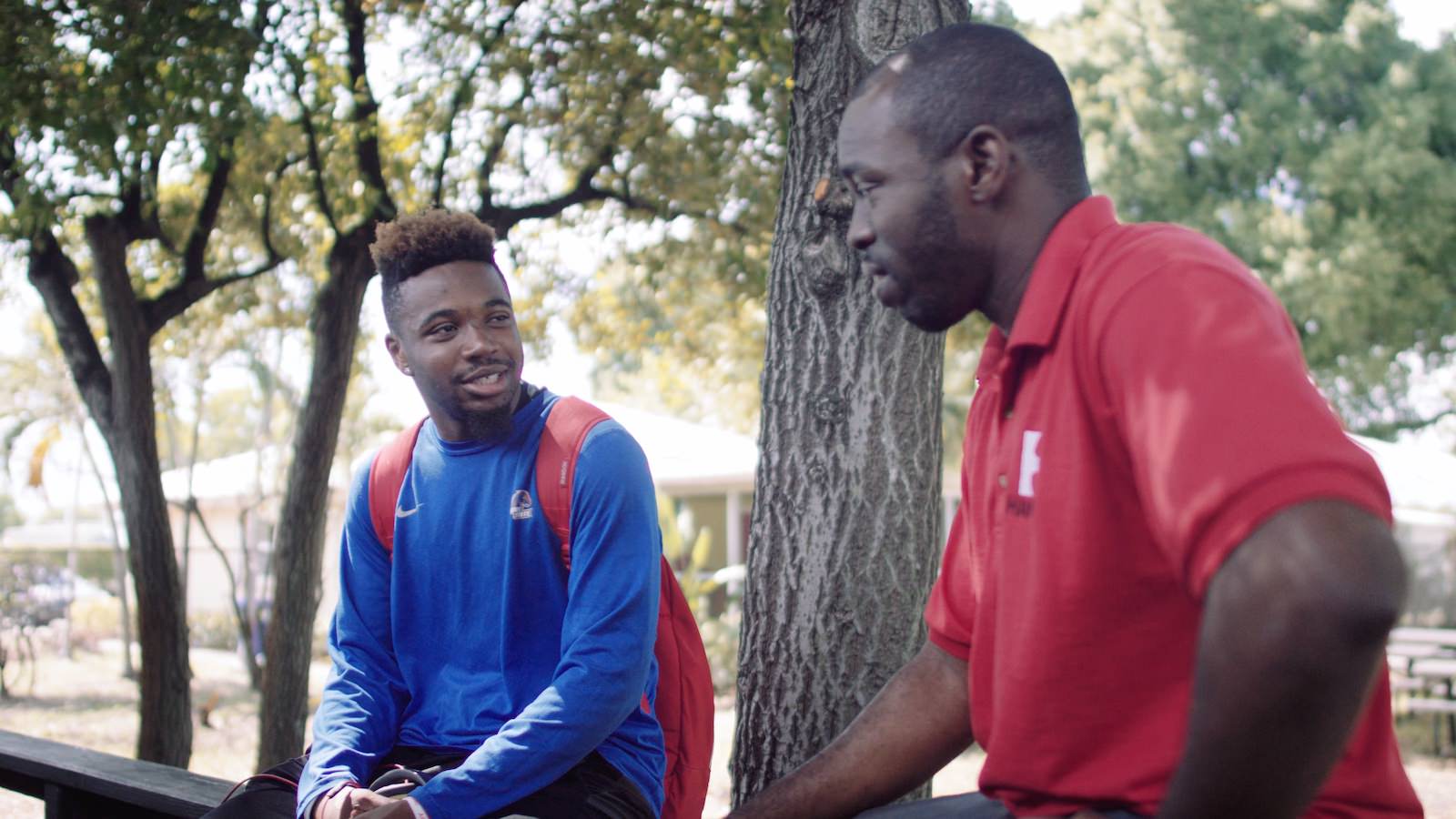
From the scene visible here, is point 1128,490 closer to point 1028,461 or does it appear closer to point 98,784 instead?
point 1028,461

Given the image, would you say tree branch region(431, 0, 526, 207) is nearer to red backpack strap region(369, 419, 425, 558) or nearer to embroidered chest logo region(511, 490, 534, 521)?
red backpack strap region(369, 419, 425, 558)

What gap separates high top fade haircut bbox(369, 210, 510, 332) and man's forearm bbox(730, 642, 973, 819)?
5.06 ft

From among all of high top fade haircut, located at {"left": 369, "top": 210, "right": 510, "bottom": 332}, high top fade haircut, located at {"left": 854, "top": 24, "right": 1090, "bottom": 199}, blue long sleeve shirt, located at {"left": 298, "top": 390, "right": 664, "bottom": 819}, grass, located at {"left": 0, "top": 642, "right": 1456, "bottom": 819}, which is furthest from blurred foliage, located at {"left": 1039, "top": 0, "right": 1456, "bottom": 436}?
high top fade haircut, located at {"left": 854, "top": 24, "right": 1090, "bottom": 199}

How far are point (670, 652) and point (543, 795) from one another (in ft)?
1.49

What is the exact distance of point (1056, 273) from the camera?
63.7 inches

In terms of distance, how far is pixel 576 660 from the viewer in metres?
2.70

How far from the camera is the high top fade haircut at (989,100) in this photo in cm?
171

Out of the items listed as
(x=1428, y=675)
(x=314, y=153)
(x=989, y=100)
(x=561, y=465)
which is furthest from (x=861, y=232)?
(x=1428, y=675)

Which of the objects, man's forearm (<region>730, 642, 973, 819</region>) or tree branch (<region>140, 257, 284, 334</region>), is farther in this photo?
tree branch (<region>140, 257, 284, 334</region>)

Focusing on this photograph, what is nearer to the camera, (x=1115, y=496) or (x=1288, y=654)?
(x=1288, y=654)

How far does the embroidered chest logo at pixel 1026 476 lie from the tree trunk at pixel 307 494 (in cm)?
658

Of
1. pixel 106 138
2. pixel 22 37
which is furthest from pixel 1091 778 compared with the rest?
pixel 22 37

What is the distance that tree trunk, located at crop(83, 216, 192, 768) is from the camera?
303 inches

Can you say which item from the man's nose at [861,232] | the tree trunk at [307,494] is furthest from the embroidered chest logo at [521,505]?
the tree trunk at [307,494]
